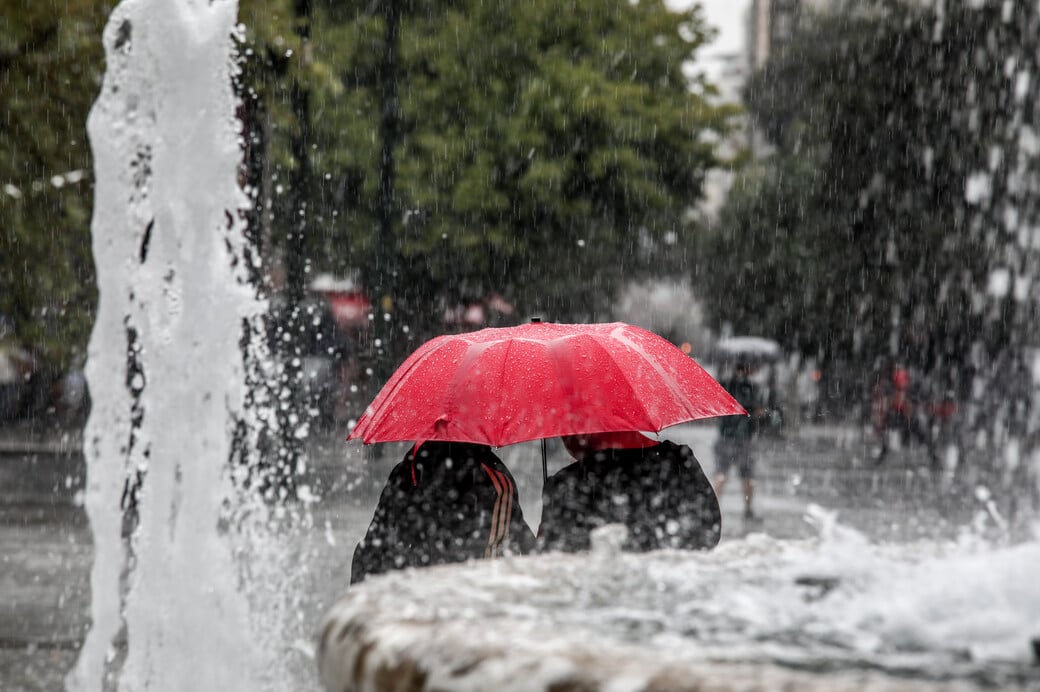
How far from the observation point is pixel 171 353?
567 cm

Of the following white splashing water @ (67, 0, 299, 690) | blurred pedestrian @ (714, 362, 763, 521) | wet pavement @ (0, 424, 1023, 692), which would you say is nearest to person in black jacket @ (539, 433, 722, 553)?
white splashing water @ (67, 0, 299, 690)

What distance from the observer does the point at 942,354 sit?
85.6 ft

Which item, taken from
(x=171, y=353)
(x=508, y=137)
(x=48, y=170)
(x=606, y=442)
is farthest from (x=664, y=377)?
(x=508, y=137)

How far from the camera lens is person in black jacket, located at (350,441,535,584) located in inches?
145

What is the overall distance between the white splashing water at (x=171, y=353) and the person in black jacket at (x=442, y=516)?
1.50m

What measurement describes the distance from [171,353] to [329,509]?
758 centimetres

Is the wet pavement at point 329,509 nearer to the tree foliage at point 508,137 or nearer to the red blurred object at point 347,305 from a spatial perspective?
the tree foliage at point 508,137

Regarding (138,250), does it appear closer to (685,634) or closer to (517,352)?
(517,352)

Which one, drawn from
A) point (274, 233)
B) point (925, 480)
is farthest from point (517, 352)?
point (925, 480)

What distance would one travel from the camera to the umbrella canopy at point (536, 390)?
421cm

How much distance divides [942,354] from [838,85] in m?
5.77

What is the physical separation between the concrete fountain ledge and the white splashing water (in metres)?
2.97

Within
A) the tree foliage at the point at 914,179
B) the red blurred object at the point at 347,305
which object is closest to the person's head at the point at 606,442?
the tree foliage at the point at 914,179

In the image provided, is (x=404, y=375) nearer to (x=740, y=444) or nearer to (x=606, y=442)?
(x=606, y=442)
